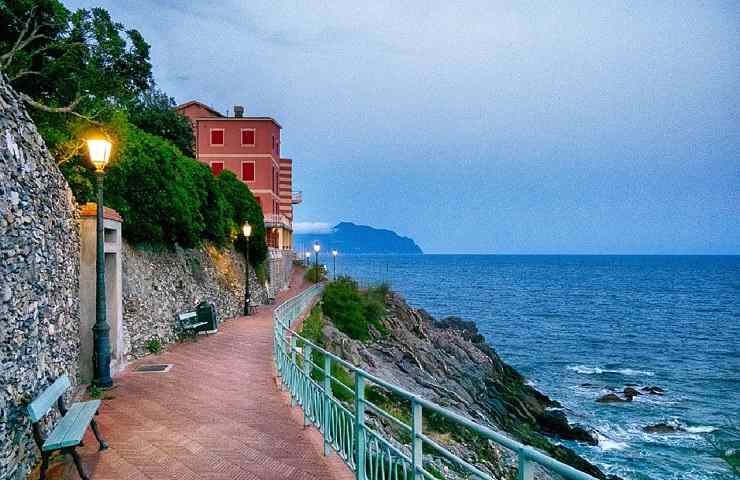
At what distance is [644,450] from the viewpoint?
1925 cm

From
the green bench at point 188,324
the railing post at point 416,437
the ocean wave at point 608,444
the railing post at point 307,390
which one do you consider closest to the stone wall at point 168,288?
the green bench at point 188,324

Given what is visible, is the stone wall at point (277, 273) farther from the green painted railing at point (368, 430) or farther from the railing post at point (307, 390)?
the railing post at point (307, 390)

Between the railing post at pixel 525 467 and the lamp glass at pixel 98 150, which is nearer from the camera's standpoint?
the railing post at pixel 525 467

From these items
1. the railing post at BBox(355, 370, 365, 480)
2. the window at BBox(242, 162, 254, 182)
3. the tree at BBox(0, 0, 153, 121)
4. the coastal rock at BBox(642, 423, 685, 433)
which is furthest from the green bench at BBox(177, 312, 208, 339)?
the window at BBox(242, 162, 254, 182)

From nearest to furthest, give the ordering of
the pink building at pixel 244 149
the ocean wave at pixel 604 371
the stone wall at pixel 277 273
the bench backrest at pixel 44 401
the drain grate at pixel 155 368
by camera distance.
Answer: the bench backrest at pixel 44 401 < the drain grate at pixel 155 368 < the ocean wave at pixel 604 371 < the stone wall at pixel 277 273 < the pink building at pixel 244 149

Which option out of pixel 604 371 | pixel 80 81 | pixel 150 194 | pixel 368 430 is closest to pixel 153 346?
pixel 150 194

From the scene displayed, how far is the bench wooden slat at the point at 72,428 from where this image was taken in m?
5.18

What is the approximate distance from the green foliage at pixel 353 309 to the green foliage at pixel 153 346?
12304 mm

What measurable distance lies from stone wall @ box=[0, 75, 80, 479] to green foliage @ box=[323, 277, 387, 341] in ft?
61.4

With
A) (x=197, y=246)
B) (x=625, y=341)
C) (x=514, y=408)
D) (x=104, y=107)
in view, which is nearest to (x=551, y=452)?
(x=514, y=408)

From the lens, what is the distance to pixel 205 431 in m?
7.09

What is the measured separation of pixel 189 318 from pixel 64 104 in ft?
22.4

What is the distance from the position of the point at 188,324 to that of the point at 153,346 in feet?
8.15

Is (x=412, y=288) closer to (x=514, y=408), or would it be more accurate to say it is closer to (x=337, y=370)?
(x=514, y=408)
